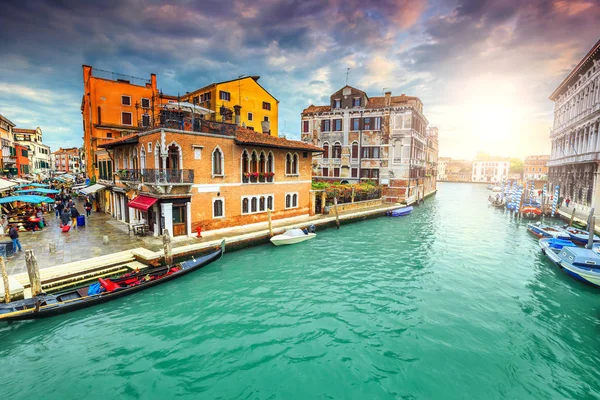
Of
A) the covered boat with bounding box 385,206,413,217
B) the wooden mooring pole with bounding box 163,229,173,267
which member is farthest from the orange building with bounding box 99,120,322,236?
the covered boat with bounding box 385,206,413,217

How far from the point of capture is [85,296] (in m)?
9.62

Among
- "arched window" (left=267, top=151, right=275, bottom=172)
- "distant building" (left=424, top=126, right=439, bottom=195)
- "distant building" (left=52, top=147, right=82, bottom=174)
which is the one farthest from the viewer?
"distant building" (left=52, top=147, right=82, bottom=174)

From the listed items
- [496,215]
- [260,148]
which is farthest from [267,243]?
[496,215]

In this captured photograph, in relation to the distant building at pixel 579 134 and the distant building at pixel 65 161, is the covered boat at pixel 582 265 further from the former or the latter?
the distant building at pixel 65 161

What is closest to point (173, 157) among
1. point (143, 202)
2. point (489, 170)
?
point (143, 202)

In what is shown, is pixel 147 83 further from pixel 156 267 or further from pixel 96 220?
pixel 156 267

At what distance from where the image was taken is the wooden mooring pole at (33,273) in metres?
9.27

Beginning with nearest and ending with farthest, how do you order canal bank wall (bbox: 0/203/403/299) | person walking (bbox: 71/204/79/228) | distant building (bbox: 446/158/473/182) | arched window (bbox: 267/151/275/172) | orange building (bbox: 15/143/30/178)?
canal bank wall (bbox: 0/203/403/299) → person walking (bbox: 71/204/79/228) → arched window (bbox: 267/151/275/172) → orange building (bbox: 15/143/30/178) → distant building (bbox: 446/158/473/182)

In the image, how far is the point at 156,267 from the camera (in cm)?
1240

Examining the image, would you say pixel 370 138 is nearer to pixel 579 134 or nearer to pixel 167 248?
pixel 579 134

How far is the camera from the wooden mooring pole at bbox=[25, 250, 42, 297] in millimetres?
9273

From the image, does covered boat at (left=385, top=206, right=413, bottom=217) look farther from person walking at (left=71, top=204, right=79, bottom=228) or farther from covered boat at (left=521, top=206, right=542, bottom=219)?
person walking at (left=71, top=204, right=79, bottom=228)

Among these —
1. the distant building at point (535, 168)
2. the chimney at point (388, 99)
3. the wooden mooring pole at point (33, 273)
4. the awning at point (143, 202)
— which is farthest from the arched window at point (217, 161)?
the distant building at point (535, 168)

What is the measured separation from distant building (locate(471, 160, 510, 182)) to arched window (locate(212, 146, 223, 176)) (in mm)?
130463
